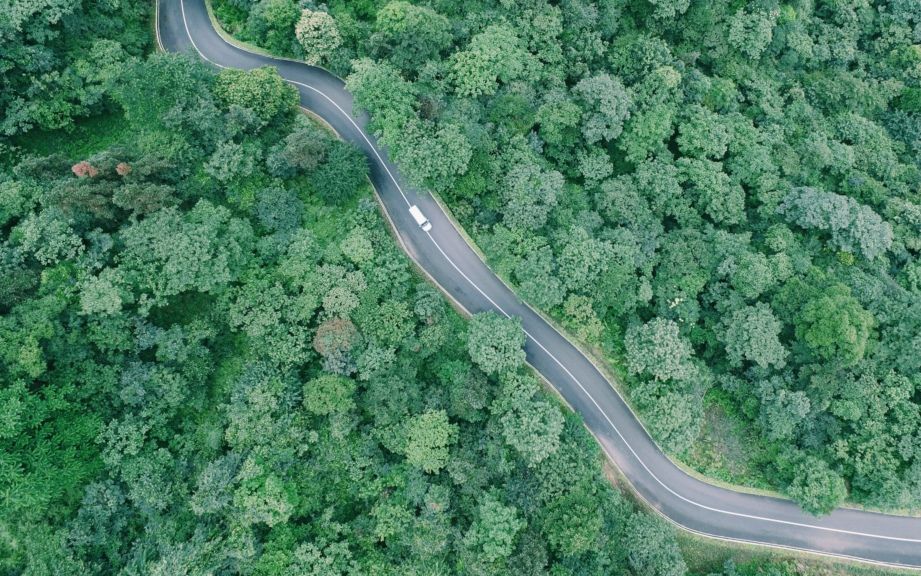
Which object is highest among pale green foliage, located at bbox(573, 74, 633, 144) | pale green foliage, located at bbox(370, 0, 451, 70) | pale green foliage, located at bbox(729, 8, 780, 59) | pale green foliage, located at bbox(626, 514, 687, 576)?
pale green foliage, located at bbox(729, 8, 780, 59)

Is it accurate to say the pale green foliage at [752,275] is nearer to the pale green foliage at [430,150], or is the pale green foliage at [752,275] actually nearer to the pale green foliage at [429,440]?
the pale green foliage at [430,150]

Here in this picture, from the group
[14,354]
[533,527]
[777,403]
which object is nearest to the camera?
[14,354]

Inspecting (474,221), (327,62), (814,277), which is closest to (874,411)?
(814,277)

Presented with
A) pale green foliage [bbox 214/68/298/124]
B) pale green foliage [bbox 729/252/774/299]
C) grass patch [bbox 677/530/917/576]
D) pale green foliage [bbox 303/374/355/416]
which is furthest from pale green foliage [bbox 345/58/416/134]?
grass patch [bbox 677/530/917/576]

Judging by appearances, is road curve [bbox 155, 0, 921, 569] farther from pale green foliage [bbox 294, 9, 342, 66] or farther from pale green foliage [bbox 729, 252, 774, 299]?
pale green foliage [bbox 729, 252, 774, 299]

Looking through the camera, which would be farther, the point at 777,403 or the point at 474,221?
the point at 474,221

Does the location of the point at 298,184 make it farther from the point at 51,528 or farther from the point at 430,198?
the point at 51,528

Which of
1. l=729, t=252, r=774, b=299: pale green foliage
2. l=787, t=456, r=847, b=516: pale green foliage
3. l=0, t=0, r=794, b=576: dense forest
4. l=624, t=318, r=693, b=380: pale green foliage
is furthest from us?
l=729, t=252, r=774, b=299: pale green foliage

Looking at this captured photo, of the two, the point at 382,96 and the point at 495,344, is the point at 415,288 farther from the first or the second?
the point at 382,96
